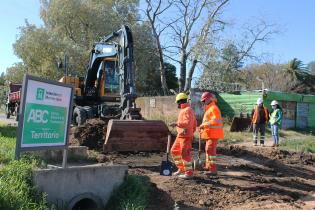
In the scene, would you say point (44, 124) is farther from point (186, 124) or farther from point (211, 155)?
point (211, 155)

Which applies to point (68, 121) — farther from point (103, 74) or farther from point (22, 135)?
point (103, 74)

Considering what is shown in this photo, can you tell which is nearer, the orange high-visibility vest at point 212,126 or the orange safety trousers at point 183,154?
the orange safety trousers at point 183,154

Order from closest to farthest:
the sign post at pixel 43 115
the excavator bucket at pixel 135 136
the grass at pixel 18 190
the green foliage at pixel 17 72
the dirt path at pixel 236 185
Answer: the grass at pixel 18 190
the sign post at pixel 43 115
the dirt path at pixel 236 185
the excavator bucket at pixel 135 136
the green foliage at pixel 17 72

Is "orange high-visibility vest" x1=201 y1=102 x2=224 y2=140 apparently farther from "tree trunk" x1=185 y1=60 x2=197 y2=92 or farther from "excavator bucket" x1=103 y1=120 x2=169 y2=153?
"tree trunk" x1=185 y1=60 x2=197 y2=92

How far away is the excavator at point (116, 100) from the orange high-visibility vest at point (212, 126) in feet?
5.79

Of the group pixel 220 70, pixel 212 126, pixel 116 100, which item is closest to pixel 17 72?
pixel 220 70

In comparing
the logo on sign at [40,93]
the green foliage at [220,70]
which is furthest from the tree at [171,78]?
the logo on sign at [40,93]

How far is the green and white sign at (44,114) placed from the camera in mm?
7262

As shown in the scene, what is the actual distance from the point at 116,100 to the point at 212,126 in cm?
736

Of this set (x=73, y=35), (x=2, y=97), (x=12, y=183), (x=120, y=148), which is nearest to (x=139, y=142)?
(x=120, y=148)

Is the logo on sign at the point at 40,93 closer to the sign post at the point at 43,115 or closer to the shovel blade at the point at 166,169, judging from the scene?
the sign post at the point at 43,115

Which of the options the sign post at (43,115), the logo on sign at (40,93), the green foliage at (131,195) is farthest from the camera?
the green foliage at (131,195)

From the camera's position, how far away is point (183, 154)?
34.8ft

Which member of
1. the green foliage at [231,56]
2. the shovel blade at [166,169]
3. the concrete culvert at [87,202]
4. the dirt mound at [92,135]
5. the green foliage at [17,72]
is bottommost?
the concrete culvert at [87,202]
